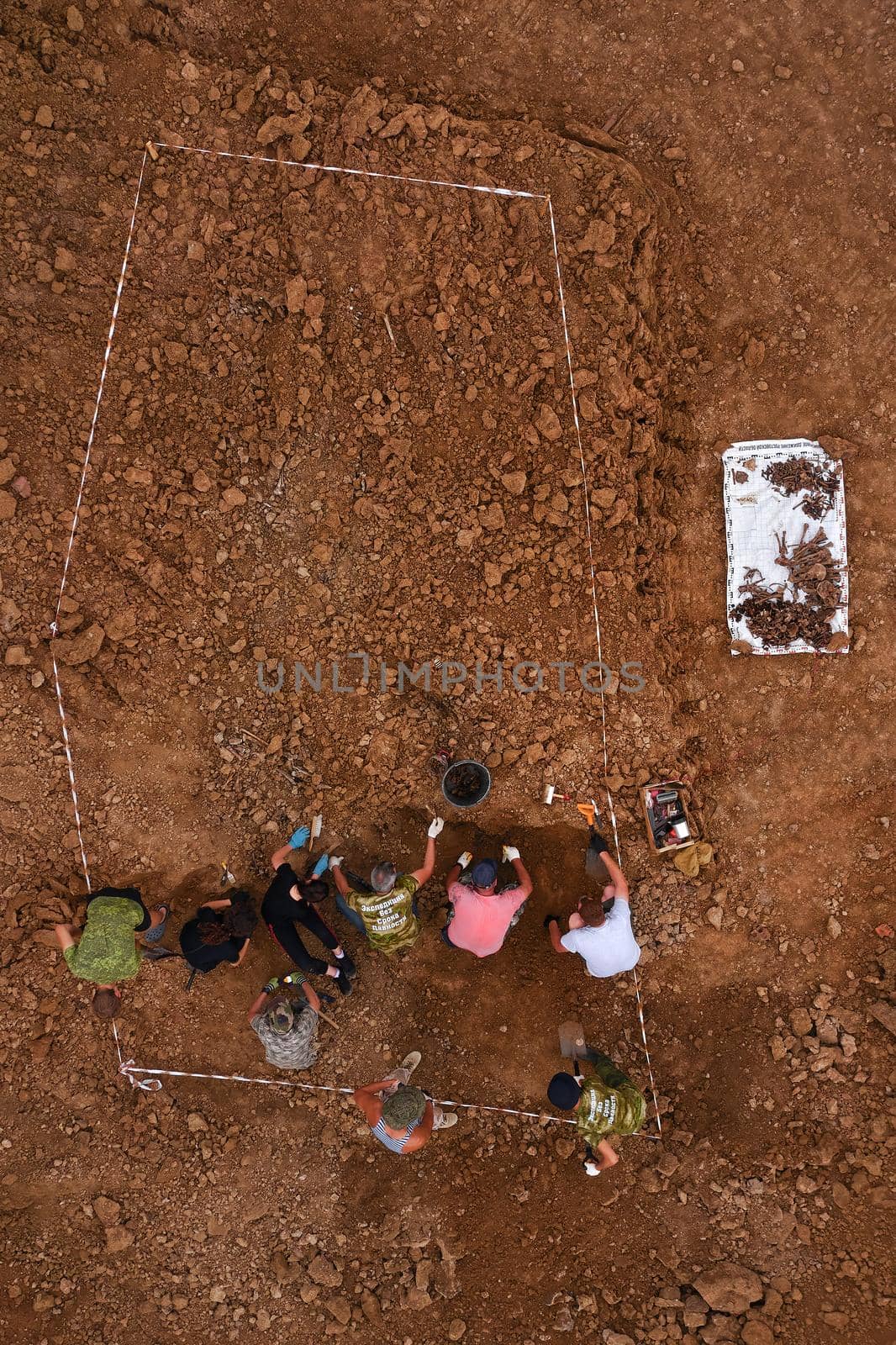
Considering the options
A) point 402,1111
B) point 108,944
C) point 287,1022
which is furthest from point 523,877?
point 108,944

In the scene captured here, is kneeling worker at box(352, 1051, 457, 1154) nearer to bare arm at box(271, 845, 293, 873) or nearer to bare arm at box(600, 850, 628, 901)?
bare arm at box(271, 845, 293, 873)

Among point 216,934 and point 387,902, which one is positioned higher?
point 387,902

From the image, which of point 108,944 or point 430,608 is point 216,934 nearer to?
point 108,944

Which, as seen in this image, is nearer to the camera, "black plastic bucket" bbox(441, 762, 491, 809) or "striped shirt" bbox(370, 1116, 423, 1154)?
"striped shirt" bbox(370, 1116, 423, 1154)

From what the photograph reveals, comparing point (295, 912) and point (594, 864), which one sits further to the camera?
point (594, 864)

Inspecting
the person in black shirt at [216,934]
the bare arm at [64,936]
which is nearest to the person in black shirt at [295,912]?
the person in black shirt at [216,934]

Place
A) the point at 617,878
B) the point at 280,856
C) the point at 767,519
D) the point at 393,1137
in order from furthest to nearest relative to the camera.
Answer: the point at 767,519 < the point at 280,856 < the point at 617,878 < the point at 393,1137

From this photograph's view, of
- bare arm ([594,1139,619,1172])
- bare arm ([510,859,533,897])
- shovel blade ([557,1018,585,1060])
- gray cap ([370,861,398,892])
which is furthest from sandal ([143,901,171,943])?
bare arm ([594,1139,619,1172])
